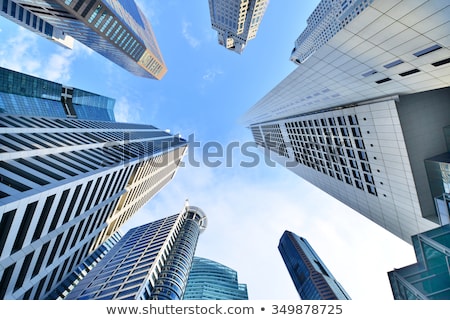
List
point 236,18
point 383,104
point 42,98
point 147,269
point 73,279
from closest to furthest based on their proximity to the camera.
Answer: point 383,104
point 147,269
point 73,279
point 42,98
point 236,18

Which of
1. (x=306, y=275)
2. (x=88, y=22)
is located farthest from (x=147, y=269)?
(x=306, y=275)

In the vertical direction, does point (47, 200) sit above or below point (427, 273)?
above

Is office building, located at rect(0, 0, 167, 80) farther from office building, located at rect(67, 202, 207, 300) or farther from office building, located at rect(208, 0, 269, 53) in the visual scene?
office building, located at rect(67, 202, 207, 300)

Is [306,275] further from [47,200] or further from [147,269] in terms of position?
[47,200]

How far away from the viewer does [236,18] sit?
445ft

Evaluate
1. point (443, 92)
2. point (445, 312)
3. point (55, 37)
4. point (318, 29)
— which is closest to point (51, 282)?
point (445, 312)

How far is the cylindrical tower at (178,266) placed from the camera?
210 feet

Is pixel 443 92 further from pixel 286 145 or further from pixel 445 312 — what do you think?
pixel 286 145

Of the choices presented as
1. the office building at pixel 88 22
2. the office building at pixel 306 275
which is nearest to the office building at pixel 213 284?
the office building at pixel 306 275

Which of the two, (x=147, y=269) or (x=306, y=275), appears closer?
(x=147, y=269)

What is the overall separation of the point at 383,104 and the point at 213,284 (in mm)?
130798

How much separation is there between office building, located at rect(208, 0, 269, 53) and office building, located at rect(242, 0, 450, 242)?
10891cm

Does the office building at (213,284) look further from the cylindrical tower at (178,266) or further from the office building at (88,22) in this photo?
the office building at (88,22)

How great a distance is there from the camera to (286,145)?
6438cm
